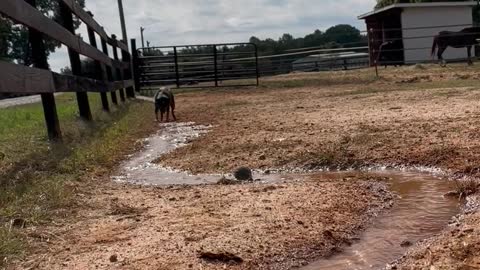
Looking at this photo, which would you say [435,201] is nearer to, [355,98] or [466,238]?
[466,238]

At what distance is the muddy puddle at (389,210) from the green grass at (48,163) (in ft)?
1.29

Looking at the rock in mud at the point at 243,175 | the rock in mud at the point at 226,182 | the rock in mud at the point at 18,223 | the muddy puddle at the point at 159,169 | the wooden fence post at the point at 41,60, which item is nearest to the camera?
the rock in mud at the point at 18,223

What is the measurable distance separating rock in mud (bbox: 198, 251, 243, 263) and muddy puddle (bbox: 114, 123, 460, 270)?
0.34 metres

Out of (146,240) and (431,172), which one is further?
(431,172)

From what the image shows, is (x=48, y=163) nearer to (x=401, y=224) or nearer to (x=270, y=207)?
(x=270, y=207)

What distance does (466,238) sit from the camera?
9.96ft

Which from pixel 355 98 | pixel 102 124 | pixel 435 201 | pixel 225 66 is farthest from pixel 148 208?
pixel 225 66

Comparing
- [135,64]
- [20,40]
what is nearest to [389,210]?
[20,40]

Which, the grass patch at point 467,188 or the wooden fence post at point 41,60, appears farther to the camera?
the wooden fence post at point 41,60

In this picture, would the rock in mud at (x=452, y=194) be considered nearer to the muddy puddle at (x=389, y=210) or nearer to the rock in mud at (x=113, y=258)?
the muddy puddle at (x=389, y=210)

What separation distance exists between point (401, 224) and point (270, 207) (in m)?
0.83

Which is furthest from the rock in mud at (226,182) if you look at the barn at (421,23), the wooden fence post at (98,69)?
the barn at (421,23)

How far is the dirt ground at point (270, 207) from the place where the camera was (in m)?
2.93

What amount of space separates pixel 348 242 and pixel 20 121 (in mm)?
7743
